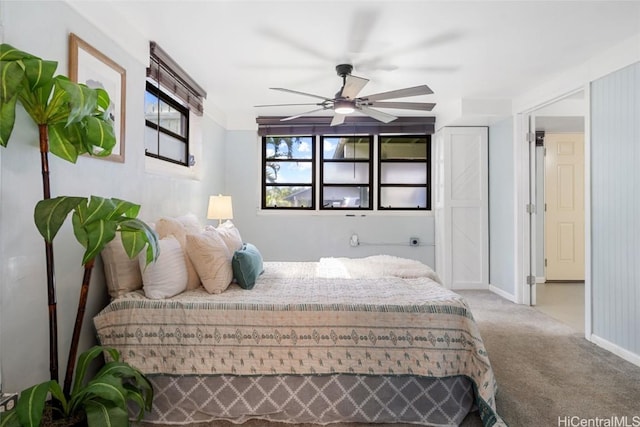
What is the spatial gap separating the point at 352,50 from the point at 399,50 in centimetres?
38

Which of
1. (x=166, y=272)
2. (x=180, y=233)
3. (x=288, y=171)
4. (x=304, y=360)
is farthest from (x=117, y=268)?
(x=288, y=171)

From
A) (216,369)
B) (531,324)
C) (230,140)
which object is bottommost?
(531,324)

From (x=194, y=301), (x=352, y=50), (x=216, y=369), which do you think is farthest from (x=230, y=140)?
(x=216, y=369)

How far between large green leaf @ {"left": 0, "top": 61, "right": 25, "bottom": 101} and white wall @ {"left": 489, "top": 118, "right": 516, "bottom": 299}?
4.42 metres

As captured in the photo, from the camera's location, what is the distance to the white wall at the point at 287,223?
16.0 ft

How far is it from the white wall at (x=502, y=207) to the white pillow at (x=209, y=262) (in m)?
3.46

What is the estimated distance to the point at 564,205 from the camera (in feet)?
17.1

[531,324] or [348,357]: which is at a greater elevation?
[348,357]

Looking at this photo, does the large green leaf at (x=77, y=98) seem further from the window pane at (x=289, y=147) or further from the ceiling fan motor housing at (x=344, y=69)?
the window pane at (x=289, y=147)

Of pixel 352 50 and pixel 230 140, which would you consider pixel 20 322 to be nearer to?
pixel 352 50

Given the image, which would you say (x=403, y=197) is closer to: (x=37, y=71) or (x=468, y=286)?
(x=468, y=286)

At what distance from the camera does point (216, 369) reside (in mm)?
1823

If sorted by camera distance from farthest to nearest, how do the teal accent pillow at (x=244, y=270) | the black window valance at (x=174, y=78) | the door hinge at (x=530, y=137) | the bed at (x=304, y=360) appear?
1. the door hinge at (x=530, y=137)
2. the black window valance at (x=174, y=78)
3. the teal accent pillow at (x=244, y=270)
4. the bed at (x=304, y=360)

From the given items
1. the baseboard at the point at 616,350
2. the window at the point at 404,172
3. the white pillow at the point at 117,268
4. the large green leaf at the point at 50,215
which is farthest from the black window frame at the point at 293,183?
the large green leaf at the point at 50,215
